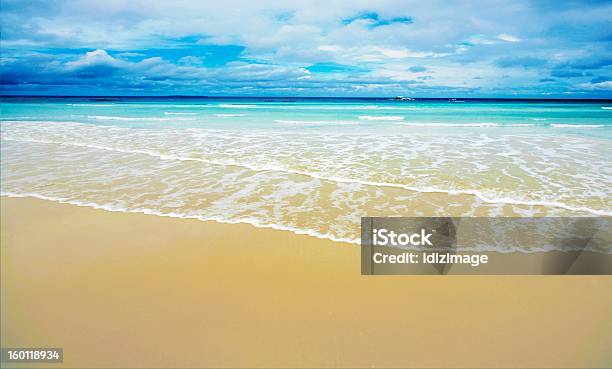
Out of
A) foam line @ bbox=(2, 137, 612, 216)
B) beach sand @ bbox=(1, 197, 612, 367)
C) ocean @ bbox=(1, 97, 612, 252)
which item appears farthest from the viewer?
foam line @ bbox=(2, 137, 612, 216)

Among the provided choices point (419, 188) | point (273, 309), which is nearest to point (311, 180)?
point (419, 188)

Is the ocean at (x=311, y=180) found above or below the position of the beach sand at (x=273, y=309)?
above

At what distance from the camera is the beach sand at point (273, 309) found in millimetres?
2518

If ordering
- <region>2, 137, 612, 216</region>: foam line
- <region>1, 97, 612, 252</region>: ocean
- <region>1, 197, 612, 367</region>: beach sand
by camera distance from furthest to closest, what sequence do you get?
<region>2, 137, 612, 216</region>: foam line
<region>1, 97, 612, 252</region>: ocean
<region>1, 197, 612, 367</region>: beach sand

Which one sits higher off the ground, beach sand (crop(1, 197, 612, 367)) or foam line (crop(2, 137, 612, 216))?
foam line (crop(2, 137, 612, 216))

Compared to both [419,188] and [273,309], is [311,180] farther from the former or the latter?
[273,309]

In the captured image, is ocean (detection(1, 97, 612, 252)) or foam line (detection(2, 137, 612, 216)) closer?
ocean (detection(1, 97, 612, 252))

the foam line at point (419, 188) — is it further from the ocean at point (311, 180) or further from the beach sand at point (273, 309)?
the beach sand at point (273, 309)

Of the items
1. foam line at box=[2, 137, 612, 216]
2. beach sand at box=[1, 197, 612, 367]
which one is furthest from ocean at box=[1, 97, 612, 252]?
beach sand at box=[1, 197, 612, 367]

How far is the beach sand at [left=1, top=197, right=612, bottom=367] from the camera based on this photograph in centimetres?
252

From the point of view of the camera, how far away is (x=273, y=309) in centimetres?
298

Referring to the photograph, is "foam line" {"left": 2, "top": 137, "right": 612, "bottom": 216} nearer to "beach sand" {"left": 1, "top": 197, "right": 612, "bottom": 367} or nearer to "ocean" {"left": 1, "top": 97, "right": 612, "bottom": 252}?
"ocean" {"left": 1, "top": 97, "right": 612, "bottom": 252}

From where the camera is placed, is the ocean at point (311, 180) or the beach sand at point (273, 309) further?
the ocean at point (311, 180)

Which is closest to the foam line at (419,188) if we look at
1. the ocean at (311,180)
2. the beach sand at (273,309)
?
the ocean at (311,180)
